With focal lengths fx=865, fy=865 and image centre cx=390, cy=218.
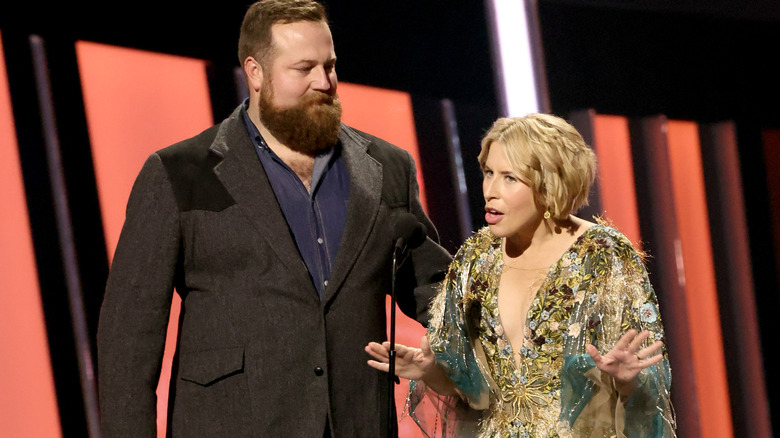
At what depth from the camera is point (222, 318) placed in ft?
7.39

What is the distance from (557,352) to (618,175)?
2.32 metres

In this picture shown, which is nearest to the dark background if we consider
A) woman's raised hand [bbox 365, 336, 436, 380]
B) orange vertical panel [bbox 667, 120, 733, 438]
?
orange vertical panel [bbox 667, 120, 733, 438]

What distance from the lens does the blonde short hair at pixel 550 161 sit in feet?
7.25

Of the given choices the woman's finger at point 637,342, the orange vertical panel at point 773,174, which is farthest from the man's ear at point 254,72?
the orange vertical panel at point 773,174

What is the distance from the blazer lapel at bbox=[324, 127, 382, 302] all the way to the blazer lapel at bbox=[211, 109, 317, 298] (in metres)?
0.09

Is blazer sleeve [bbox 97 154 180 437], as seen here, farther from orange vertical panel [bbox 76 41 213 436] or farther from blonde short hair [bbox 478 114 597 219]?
orange vertical panel [bbox 76 41 213 436]

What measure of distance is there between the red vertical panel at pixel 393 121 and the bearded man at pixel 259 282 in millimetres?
1343

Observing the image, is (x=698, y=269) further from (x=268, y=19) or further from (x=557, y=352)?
(x=268, y=19)

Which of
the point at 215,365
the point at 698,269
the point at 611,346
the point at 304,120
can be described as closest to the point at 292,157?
the point at 304,120

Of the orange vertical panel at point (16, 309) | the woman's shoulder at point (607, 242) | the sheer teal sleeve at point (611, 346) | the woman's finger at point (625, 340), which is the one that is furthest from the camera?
Answer: the orange vertical panel at point (16, 309)

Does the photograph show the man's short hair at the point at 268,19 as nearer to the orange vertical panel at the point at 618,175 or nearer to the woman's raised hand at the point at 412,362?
the woman's raised hand at the point at 412,362

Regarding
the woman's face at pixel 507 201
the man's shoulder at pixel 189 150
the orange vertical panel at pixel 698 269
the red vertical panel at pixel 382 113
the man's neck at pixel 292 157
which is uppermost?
the red vertical panel at pixel 382 113

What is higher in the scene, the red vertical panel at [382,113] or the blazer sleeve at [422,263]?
A: the red vertical panel at [382,113]

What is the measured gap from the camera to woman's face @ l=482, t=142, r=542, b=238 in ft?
7.27
